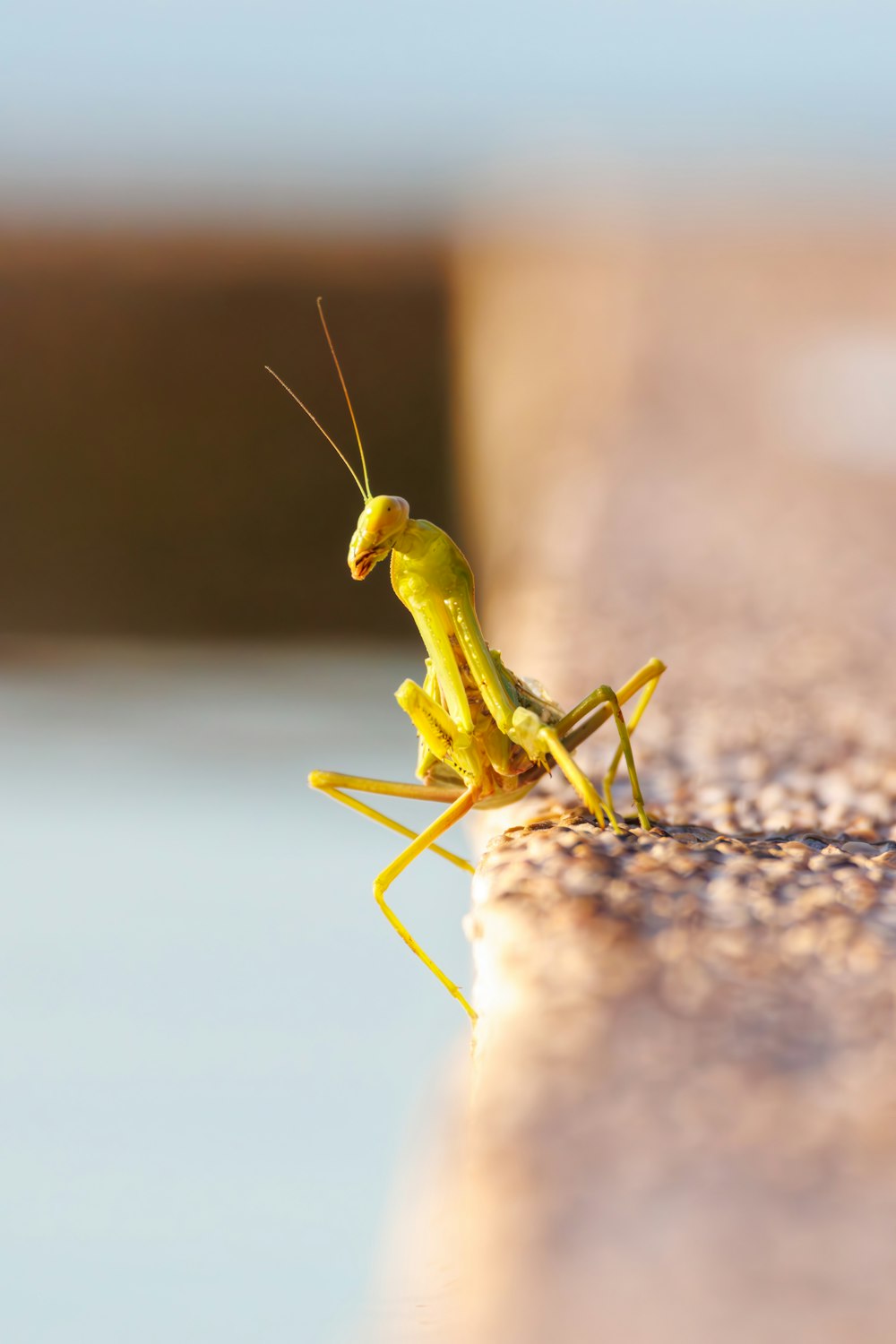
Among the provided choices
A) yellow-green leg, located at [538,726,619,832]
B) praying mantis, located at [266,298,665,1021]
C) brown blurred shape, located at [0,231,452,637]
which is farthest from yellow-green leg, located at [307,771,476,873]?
brown blurred shape, located at [0,231,452,637]

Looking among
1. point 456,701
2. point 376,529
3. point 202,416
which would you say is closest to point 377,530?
point 376,529

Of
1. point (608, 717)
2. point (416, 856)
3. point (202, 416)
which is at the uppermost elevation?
point (202, 416)

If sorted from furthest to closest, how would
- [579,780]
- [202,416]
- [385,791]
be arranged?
[202,416], [385,791], [579,780]

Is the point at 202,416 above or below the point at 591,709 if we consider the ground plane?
above

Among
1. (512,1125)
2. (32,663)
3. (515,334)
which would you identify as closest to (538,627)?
→ (512,1125)

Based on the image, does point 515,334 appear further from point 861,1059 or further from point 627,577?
point 861,1059

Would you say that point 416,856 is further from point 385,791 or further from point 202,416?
point 202,416

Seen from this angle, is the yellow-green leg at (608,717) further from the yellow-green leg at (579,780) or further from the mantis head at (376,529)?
the mantis head at (376,529)
